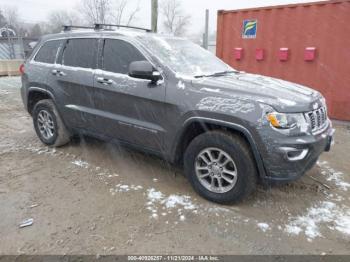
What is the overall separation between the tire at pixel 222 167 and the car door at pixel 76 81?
5.28 feet

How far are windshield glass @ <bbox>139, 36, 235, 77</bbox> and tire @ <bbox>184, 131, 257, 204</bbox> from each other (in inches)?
32.7

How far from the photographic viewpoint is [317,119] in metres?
3.29

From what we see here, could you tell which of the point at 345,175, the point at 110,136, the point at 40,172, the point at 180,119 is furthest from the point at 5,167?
the point at 345,175

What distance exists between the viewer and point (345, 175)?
4.29 metres

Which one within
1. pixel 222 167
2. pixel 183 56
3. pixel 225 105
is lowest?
pixel 222 167

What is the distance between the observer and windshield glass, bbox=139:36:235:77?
146 inches

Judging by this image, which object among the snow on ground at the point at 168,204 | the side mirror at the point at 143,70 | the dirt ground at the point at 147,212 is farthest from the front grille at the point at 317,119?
the side mirror at the point at 143,70

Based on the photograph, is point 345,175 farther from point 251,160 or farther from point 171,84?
point 171,84

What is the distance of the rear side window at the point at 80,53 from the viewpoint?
4297 mm

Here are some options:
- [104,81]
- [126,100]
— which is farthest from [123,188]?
[104,81]

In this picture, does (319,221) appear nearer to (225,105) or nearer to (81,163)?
(225,105)

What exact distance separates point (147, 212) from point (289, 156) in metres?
1.49

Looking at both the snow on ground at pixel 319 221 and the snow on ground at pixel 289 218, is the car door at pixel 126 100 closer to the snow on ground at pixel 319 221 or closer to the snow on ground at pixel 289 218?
the snow on ground at pixel 289 218

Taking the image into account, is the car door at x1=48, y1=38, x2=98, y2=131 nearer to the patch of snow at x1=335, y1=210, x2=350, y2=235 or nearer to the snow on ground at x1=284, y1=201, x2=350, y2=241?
the snow on ground at x1=284, y1=201, x2=350, y2=241
